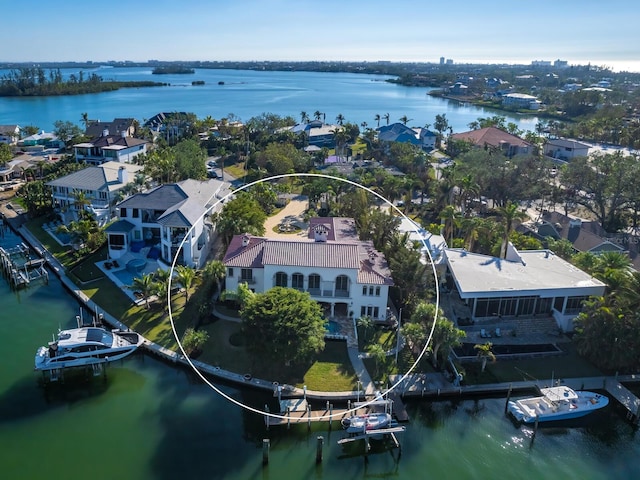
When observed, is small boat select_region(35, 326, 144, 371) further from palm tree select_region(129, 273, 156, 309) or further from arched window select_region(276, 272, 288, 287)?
arched window select_region(276, 272, 288, 287)

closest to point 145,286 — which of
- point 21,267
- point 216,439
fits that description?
point 216,439

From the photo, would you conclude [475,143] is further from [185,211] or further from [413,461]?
[413,461]

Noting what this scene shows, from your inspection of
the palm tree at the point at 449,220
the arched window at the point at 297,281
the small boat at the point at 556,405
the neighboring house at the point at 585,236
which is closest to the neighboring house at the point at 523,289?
the palm tree at the point at 449,220

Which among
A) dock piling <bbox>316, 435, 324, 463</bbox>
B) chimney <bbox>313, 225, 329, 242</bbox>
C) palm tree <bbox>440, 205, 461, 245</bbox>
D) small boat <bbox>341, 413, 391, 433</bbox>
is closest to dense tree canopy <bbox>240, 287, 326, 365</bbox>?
small boat <bbox>341, 413, 391, 433</bbox>

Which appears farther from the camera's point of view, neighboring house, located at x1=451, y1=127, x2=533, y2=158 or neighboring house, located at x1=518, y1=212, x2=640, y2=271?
neighboring house, located at x1=451, y1=127, x2=533, y2=158

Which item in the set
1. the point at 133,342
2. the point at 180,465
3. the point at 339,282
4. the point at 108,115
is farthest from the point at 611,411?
the point at 108,115

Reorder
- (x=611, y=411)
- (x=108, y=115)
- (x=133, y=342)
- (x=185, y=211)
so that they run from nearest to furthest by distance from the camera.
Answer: (x=611, y=411) → (x=133, y=342) → (x=185, y=211) → (x=108, y=115)
